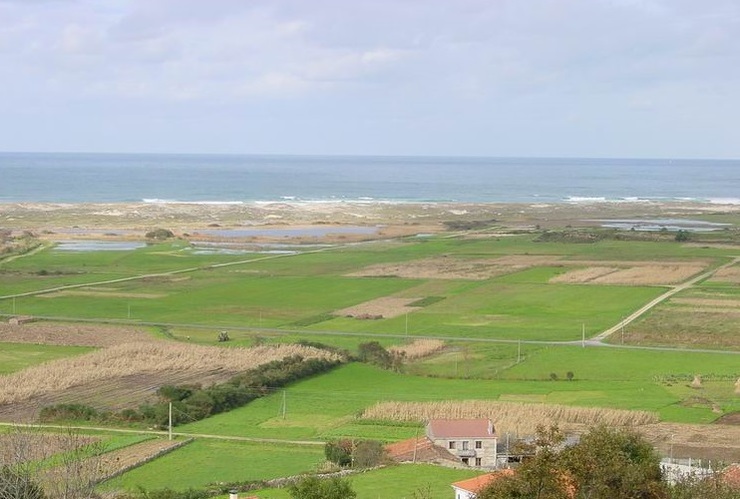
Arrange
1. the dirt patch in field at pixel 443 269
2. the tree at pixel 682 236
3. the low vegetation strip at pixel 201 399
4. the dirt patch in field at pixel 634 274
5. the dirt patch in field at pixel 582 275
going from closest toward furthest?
the low vegetation strip at pixel 201 399 < the dirt patch in field at pixel 634 274 < the dirt patch in field at pixel 582 275 < the dirt patch in field at pixel 443 269 < the tree at pixel 682 236

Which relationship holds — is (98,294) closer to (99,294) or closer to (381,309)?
(99,294)

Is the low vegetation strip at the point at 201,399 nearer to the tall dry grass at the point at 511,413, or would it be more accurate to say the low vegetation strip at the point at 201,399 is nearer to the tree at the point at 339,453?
the tall dry grass at the point at 511,413

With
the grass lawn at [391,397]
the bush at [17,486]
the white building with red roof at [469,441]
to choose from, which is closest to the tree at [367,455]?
the white building with red roof at [469,441]

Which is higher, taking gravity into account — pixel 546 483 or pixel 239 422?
pixel 546 483

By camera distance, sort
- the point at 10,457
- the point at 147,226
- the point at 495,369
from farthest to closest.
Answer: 1. the point at 147,226
2. the point at 495,369
3. the point at 10,457

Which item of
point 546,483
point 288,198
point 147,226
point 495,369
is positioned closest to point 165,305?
point 495,369

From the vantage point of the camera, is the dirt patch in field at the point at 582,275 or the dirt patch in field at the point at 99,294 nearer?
the dirt patch in field at the point at 99,294

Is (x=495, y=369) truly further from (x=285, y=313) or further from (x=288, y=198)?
(x=288, y=198)
